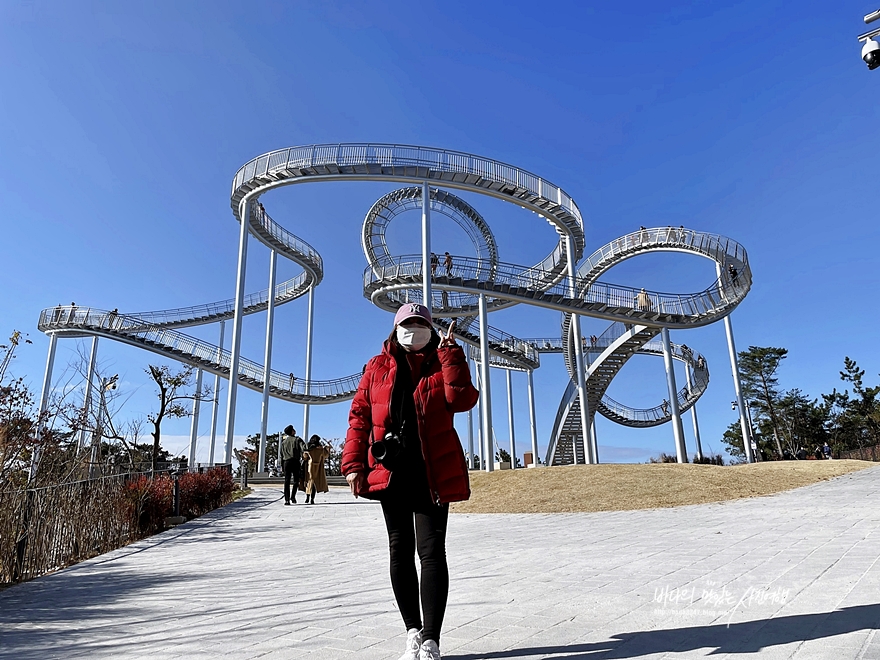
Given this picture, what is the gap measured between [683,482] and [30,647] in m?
12.7

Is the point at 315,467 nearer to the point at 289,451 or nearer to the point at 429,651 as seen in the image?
the point at 289,451

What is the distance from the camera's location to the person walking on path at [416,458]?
2711mm

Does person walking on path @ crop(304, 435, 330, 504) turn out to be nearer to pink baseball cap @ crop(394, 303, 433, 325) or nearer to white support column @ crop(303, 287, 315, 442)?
pink baseball cap @ crop(394, 303, 433, 325)

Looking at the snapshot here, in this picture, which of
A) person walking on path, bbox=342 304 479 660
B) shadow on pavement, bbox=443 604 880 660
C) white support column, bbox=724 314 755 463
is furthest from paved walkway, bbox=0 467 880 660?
white support column, bbox=724 314 755 463

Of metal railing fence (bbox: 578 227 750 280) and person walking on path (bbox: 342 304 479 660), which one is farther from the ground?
metal railing fence (bbox: 578 227 750 280)

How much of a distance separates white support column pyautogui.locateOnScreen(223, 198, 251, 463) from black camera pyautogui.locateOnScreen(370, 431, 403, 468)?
69.3ft

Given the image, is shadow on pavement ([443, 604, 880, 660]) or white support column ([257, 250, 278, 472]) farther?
white support column ([257, 250, 278, 472])

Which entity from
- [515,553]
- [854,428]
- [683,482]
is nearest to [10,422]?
[515,553]

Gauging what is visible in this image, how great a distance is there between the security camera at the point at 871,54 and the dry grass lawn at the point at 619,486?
25.8ft

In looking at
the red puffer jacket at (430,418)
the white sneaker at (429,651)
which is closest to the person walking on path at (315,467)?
the red puffer jacket at (430,418)

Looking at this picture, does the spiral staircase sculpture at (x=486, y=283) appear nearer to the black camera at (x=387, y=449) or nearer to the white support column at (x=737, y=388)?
the white support column at (x=737, y=388)

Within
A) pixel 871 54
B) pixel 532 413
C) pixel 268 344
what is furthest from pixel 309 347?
pixel 871 54

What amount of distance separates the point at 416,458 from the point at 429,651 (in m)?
0.84

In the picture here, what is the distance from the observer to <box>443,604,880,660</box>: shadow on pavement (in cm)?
274
